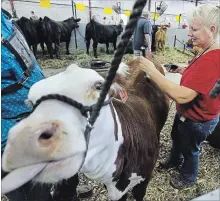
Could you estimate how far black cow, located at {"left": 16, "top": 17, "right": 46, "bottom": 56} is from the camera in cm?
803

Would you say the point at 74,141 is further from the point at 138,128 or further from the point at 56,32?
the point at 56,32

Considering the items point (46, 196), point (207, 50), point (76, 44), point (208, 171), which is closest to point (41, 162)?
point (46, 196)

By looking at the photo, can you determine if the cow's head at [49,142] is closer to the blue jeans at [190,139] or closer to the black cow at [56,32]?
the blue jeans at [190,139]

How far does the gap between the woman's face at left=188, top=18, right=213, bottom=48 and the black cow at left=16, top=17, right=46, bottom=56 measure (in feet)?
25.0

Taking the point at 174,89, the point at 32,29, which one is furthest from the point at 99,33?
the point at 174,89

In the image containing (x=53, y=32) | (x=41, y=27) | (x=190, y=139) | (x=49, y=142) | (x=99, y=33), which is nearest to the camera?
(x=49, y=142)

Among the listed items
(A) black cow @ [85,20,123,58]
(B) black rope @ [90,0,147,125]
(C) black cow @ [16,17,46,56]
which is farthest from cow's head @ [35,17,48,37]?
(B) black rope @ [90,0,147,125]

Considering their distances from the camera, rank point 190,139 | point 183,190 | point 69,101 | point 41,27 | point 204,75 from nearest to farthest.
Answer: point 69,101 < point 204,75 < point 190,139 < point 183,190 < point 41,27

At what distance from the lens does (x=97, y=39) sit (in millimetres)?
9516

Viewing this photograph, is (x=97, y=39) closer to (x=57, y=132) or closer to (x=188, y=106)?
(x=188, y=106)

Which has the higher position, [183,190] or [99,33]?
[99,33]

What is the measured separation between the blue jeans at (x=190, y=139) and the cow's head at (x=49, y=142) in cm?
114

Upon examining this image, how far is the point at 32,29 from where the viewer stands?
8125 mm

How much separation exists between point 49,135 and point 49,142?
2cm
